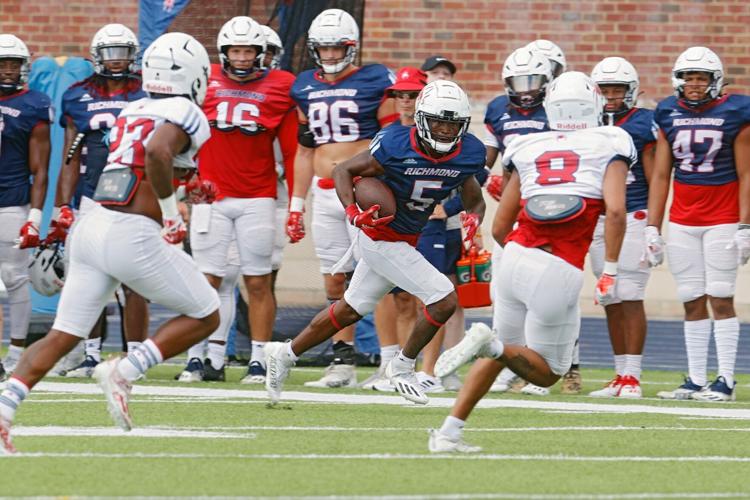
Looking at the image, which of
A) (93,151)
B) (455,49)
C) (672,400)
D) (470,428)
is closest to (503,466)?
(470,428)

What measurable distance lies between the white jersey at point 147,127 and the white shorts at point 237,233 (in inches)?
115

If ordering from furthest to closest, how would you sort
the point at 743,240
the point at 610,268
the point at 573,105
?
the point at 743,240, the point at 610,268, the point at 573,105

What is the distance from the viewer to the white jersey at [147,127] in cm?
602

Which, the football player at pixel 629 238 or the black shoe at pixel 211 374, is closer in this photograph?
the football player at pixel 629 238

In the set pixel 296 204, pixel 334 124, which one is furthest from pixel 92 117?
pixel 334 124

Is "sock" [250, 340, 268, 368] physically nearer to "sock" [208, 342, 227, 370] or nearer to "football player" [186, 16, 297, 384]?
"football player" [186, 16, 297, 384]

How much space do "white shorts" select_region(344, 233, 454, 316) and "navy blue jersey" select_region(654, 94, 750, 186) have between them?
186 centimetres

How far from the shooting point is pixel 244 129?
29.7 ft

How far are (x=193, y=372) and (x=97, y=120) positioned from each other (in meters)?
1.57

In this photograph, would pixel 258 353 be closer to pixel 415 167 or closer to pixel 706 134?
pixel 415 167

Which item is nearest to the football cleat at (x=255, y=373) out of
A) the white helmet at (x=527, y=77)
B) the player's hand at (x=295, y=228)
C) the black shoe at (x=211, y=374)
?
the black shoe at (x=211, y=374)

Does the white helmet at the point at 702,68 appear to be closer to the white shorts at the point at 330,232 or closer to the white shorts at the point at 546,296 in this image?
the white shorts at the point at 330,232

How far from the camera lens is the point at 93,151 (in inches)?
354

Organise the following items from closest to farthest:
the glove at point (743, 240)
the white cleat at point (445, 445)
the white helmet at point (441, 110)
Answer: the white cleat at point (445, 445) → the white helmet at point (441, 110) → the glove at point (743, 240)
